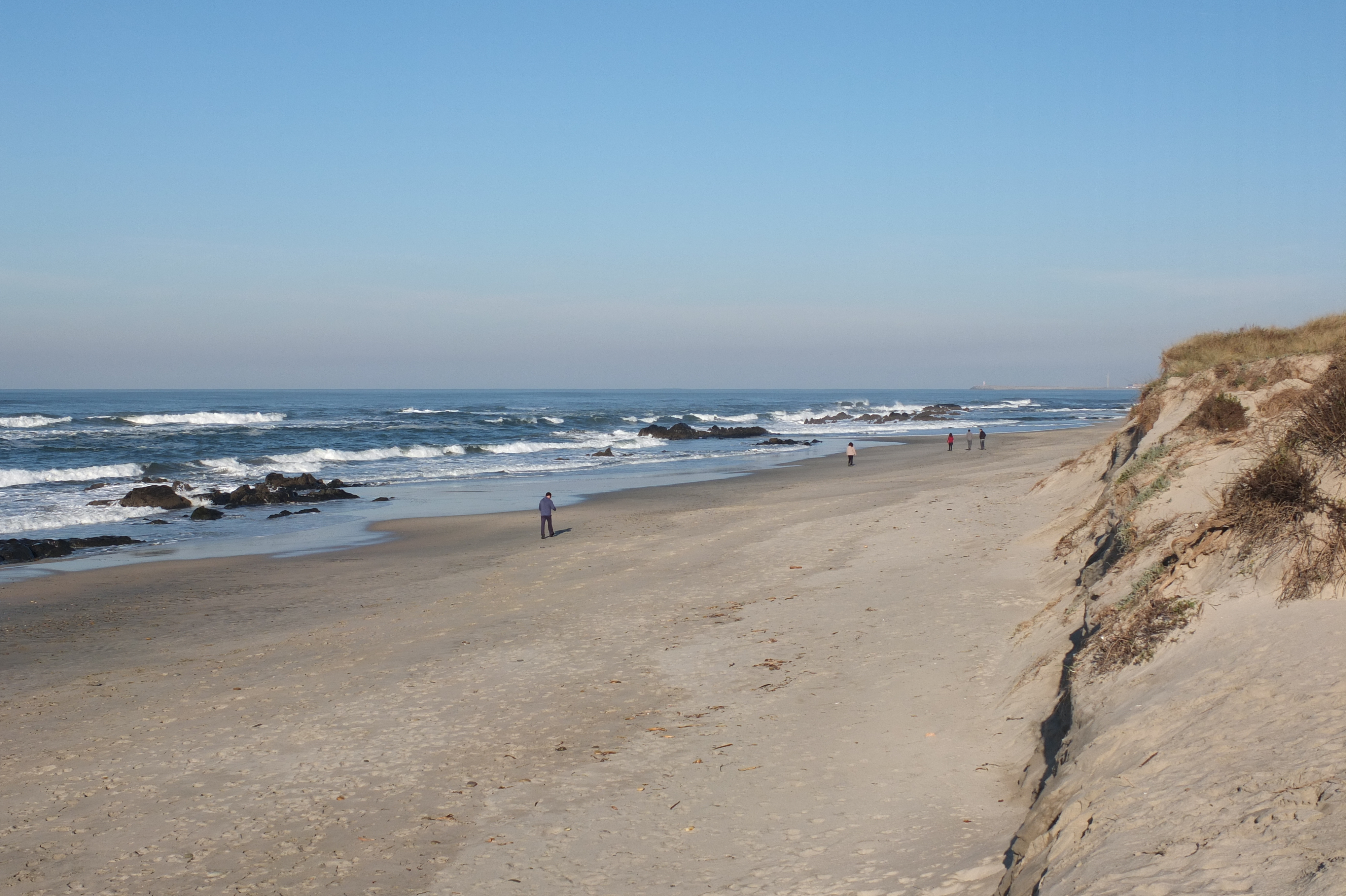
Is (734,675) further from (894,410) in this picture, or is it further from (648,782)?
(894,410)

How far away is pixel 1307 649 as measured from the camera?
5602mm

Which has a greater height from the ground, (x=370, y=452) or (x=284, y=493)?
(x=370, y=452)

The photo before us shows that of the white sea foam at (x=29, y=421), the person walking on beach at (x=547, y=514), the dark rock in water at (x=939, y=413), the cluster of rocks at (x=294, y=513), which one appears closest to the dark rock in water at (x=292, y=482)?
the cluster of rocks at (x=294, y=513)

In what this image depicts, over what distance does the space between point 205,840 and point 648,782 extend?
125 inches

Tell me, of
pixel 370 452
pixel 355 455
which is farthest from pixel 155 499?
pixel 370 452

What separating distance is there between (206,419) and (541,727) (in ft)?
263


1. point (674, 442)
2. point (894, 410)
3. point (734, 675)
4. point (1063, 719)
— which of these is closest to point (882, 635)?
point (734, 675)

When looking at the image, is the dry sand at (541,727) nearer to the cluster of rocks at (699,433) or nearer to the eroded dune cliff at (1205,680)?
the eroded dune cliff at (1205,680)

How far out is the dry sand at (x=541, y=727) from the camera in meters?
6.02

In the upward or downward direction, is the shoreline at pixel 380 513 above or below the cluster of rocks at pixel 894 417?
below

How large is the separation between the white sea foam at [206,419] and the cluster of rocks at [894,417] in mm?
49549

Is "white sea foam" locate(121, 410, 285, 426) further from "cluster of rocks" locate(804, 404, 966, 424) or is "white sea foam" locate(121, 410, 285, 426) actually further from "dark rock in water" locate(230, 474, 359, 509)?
"cluster of rocks" locate(804, 404, 966, 424)

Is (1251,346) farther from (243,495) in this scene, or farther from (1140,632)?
(243,495)

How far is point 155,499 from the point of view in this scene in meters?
28.7
